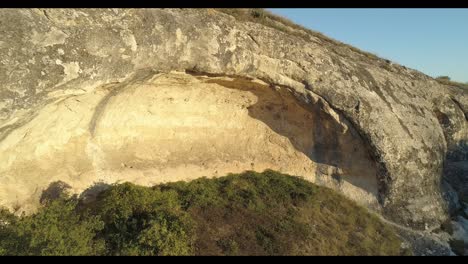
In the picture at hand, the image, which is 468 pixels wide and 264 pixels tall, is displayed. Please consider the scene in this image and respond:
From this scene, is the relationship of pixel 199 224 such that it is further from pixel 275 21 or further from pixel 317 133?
pixel 275 21

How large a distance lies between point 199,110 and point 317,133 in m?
3.81

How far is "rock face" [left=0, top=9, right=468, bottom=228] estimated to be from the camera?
8625 millimetres

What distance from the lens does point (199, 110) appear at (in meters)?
11.9

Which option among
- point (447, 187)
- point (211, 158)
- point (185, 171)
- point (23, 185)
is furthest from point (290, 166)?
point (23, 185)

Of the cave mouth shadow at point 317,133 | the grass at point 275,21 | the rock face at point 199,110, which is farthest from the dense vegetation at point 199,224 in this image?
the grass at point 275,21

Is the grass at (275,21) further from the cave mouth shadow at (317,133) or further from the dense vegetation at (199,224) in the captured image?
the dense vegetation at (199,224)

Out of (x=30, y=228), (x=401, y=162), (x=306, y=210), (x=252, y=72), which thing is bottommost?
(x=30, y=228)

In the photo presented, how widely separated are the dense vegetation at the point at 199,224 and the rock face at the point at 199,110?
3.60 ft

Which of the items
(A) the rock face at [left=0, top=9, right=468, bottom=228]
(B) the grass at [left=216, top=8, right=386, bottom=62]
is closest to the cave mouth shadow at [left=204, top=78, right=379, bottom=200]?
(A) the rock face at [left=0, top=9, right=468, bottom=228]

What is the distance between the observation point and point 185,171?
468 inches

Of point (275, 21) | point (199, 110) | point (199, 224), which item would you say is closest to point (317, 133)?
point (199, 110)

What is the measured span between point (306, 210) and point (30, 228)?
6446 millimetres

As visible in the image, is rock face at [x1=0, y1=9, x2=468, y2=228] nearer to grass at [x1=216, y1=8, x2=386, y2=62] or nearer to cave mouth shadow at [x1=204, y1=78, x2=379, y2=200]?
cave mouth shadow at [x1=204, y1=78, x2=379, y2=200]
